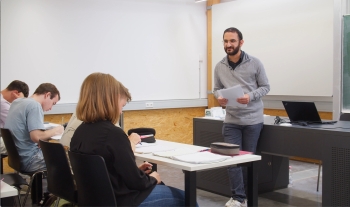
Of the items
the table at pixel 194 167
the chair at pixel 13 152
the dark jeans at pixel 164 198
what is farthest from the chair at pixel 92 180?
the chair at pixel 13 152

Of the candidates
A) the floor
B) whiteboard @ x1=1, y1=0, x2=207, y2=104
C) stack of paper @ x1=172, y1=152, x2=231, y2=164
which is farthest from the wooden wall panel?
stack of paper @ x1=172, y1=152, x2=231, y2=164

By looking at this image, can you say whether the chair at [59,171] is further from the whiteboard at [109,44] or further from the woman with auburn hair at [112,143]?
the whiteboard at [109,44]

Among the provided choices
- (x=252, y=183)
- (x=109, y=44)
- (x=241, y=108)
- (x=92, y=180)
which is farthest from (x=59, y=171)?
(x=109, y=44)

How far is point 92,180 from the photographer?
2.22 m

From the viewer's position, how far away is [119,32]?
251 inches

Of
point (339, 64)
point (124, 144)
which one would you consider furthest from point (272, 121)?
point (124, 144)

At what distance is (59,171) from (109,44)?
387cm

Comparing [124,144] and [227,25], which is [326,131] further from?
[227,25]

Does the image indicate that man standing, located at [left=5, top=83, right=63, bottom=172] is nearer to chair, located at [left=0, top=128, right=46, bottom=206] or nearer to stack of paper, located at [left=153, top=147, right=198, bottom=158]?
chair, located at [left=0, top=128, right=46, bottom=206]

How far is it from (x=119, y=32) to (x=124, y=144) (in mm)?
4411

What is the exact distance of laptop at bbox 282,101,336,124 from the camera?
370cm

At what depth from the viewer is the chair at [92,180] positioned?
7.05 feet

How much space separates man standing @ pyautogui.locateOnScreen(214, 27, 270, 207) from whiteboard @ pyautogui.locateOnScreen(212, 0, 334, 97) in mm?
2120

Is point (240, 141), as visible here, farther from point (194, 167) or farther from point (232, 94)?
point (194, 167)
